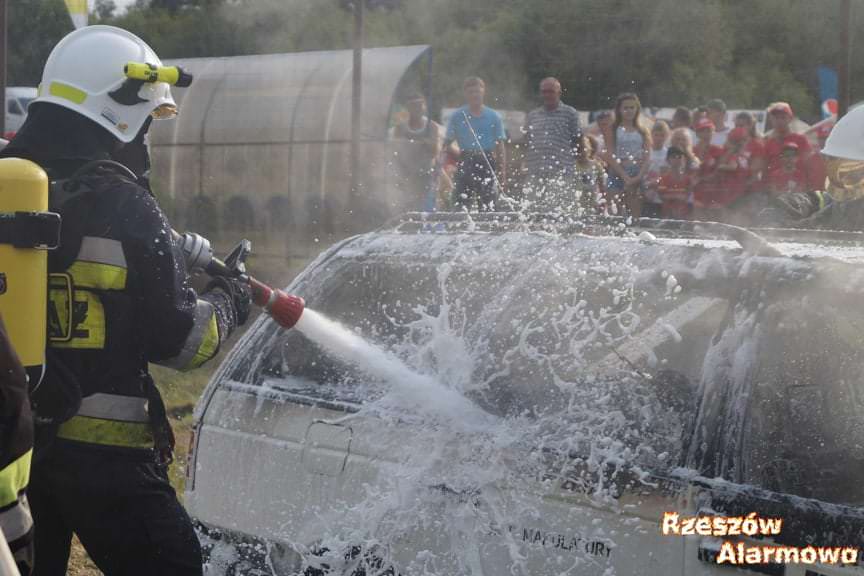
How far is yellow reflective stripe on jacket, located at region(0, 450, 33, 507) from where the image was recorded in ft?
8.32

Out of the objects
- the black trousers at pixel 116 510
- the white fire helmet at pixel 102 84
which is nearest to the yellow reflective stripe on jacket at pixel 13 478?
the black trousers at pixel 116 510

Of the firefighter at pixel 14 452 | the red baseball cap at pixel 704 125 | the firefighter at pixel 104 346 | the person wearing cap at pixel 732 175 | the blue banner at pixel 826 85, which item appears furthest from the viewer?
the blue banner at pixel 826 85

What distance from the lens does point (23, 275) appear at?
280 cm

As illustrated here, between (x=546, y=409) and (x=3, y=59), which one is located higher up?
(x=3, y=59)

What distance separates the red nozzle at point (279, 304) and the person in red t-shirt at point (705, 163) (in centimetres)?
689

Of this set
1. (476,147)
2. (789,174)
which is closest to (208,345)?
(476,147)

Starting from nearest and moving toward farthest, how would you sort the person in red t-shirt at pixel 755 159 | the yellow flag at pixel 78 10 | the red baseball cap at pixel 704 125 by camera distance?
the person in red t-shirt at pixel 755 159 < the red baseball cap at pixel 704 125 < the yellow flag at pixel 78 10

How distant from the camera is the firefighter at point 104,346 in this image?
118 inches

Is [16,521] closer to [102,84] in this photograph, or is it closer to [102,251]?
[102,251]

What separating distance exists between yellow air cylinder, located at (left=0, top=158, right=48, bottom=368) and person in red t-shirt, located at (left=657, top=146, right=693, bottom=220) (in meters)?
7.57

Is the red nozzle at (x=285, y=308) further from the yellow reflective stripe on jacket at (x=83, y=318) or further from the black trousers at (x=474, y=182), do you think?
the black trousers at (x=474, y=182)

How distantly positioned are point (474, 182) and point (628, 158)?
1464 mm

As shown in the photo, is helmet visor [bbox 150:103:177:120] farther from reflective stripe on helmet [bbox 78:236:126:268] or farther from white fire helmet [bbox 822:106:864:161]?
white fire helmet [bbox 822:106:864:161]

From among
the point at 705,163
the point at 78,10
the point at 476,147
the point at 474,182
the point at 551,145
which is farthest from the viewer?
the point at 78,10
